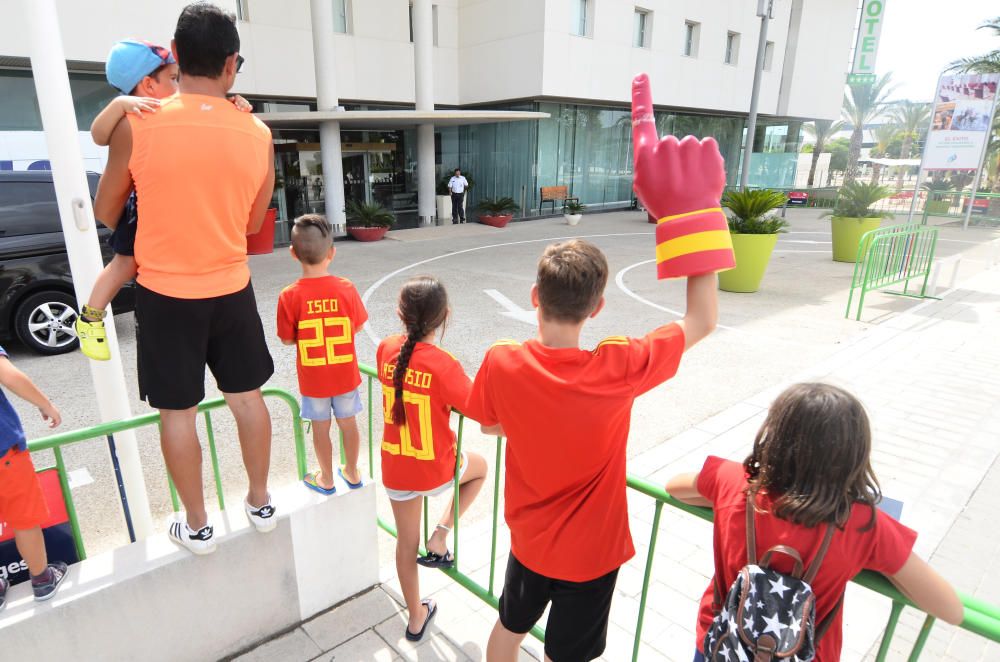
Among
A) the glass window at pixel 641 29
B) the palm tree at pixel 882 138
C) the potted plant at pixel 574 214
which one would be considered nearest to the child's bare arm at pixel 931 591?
the potted plant at pixel 574 214

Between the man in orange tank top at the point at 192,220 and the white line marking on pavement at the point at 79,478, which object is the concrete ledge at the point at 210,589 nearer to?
the man in orange tank top at the point at 192,220

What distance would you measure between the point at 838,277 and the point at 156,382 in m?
12.7

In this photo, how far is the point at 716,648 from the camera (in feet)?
4.68

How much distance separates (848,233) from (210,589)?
14.5 m

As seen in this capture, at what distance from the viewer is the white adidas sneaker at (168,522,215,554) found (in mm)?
2279

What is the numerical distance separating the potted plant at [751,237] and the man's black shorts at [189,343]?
9.28 metres

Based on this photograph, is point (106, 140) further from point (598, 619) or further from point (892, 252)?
point (892, 252)

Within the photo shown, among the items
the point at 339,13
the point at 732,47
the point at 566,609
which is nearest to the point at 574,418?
the point at 566,609

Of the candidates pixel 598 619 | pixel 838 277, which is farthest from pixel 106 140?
pixel 838 277

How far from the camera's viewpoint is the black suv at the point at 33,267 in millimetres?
6340

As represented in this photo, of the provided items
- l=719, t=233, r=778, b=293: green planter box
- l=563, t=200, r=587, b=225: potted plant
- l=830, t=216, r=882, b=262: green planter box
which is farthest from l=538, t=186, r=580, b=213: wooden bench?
l=719, t=233, r=778, b=293: green planter box

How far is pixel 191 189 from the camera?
6.32ft

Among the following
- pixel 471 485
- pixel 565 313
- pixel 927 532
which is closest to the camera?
pixel 565 313

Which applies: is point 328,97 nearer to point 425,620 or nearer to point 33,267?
point 33,267
